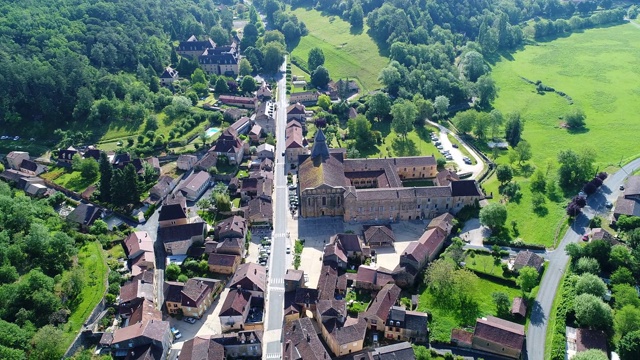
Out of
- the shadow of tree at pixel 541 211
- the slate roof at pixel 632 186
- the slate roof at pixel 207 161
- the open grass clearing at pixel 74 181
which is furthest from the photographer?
the slate roof at pixel 207 161

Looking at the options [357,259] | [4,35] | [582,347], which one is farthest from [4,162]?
[582,347]

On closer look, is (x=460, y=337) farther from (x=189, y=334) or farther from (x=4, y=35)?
(x=4, y=35)

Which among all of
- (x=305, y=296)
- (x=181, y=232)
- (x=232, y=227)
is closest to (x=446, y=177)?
(x=305, y=296)

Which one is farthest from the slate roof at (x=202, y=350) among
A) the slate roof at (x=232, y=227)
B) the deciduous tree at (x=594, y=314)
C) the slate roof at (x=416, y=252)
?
the deciduous tree at (x=594, y=314)

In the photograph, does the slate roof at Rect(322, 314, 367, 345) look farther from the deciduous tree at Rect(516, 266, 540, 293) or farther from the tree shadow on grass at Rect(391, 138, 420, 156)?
the tree shadow on grass at Rect(391, 138, 420, 156)

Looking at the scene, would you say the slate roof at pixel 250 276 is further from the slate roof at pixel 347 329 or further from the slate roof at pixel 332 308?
the slate roof at pixel 347 329

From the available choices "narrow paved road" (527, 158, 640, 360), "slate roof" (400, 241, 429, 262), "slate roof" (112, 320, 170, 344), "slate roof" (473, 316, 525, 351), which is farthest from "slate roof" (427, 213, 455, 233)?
"slate roof" (112, 320, 170, 344)

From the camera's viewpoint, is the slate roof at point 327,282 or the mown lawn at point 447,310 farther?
the slate roof at point 327,282

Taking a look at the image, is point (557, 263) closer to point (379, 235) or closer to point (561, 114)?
point (379, 235)
